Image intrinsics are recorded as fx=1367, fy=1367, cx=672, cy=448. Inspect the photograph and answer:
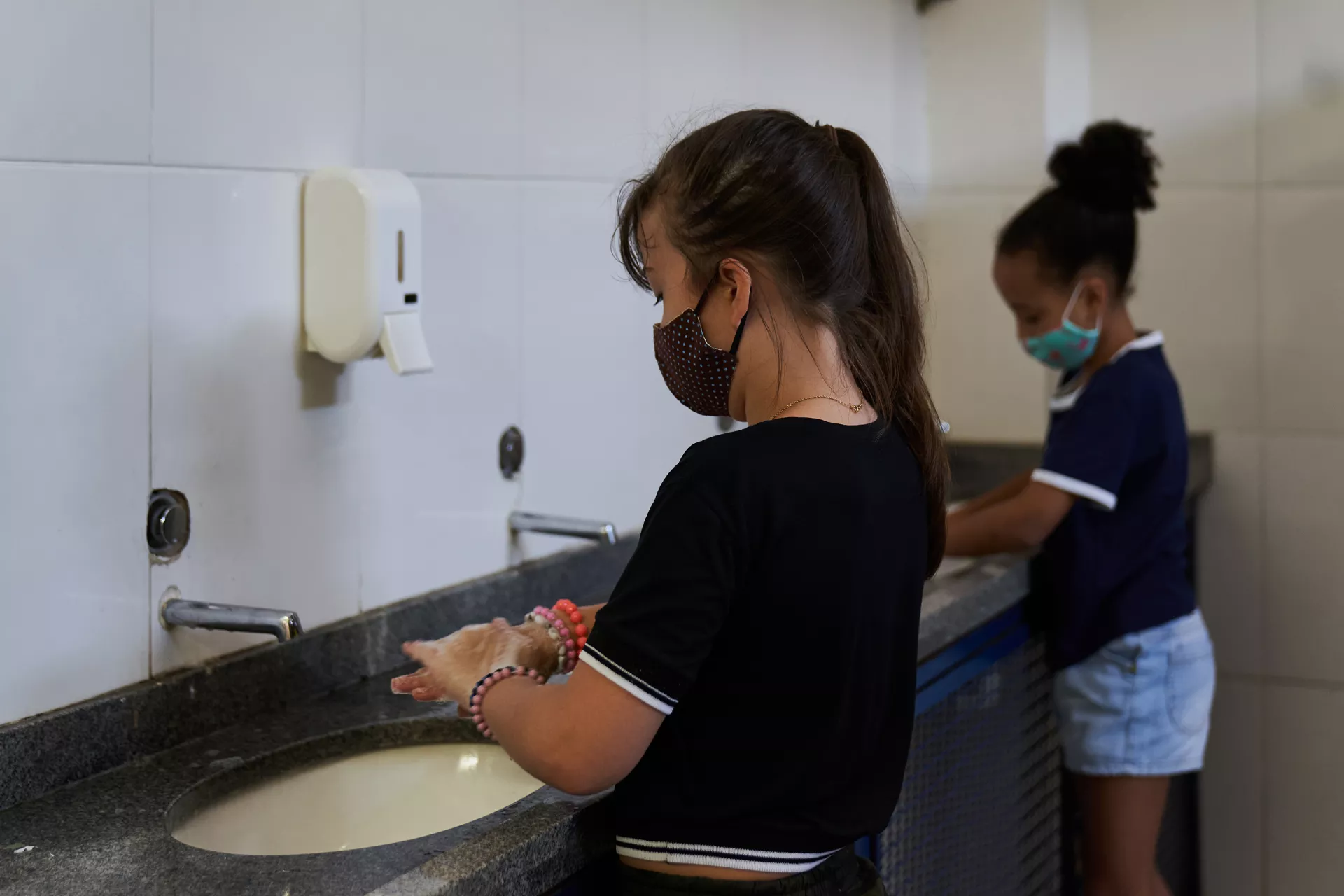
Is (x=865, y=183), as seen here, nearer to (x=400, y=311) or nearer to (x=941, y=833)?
(x=400, y=311)

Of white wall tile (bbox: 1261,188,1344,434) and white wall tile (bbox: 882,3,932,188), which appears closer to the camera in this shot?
white wall tile (bbox: 1261,188,1344,434)

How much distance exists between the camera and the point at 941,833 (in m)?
1.56

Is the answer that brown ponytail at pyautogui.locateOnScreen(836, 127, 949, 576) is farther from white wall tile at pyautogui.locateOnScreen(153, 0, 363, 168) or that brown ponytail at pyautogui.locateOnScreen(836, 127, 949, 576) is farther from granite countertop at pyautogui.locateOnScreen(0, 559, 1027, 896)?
white wall tile at pyautogui.locateOnScreen(153, 0, 363, 168)

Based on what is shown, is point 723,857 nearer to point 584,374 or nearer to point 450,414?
point 450,414

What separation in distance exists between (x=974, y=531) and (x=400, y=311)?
835mm

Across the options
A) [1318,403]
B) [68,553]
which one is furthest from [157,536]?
[1318,403]

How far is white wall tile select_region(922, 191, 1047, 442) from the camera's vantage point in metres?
2.40

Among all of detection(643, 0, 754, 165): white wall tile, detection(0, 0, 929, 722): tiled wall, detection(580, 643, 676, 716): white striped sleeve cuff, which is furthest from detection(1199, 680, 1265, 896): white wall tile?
detection(580, 643, 676, 716): white striped sleeve cuff

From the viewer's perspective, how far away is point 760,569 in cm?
87

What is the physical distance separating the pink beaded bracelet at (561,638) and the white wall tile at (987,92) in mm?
1607

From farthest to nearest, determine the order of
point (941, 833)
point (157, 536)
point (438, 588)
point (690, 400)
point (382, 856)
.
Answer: point (941, 833) → point (438, 588) → point (157, 536) → point (690, 400) → point (382, 856)

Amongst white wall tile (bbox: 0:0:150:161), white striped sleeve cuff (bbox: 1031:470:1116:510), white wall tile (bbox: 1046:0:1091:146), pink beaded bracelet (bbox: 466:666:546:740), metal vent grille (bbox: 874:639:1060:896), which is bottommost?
metal vent grille (bbox: 874:639:1060:896)

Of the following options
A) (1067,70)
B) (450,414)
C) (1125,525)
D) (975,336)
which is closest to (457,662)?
(450,414)

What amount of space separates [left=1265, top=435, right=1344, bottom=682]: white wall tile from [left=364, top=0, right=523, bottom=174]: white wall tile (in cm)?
144
